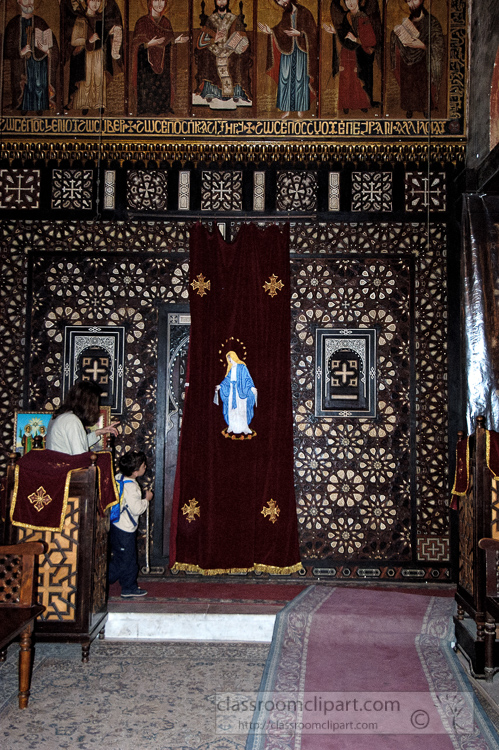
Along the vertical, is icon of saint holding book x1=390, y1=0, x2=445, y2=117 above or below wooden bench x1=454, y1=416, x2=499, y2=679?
above

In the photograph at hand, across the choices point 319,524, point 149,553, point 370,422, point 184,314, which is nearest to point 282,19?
point 184,314

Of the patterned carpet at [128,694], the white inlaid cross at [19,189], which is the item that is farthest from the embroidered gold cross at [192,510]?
the white inlaid cross at [19,189]

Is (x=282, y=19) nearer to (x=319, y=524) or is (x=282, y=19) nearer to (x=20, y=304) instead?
(x=20, y=304)

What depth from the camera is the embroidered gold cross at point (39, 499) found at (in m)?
3.79

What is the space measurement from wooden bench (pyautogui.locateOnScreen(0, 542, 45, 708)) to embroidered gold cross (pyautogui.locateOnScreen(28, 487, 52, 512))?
48 cm

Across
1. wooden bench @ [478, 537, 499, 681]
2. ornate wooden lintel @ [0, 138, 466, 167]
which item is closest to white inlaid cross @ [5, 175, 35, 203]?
ornate wooden lintel @ [0, 138, 466, 167]

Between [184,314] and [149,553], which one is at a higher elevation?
[184,314]

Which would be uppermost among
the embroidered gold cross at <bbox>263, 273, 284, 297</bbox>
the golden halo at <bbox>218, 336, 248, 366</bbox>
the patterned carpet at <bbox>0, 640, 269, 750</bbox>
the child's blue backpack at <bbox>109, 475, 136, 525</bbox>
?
the embroidered gold cross at <bbox>263, 273, 284, 297</bbox>

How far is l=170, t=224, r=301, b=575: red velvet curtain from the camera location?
17.8 ft

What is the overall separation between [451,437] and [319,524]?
143 cm

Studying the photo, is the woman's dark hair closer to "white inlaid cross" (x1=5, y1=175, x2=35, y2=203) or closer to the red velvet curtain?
the red velvet curtain

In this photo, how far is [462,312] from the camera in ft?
18.0

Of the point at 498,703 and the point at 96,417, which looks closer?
the point at 498,703

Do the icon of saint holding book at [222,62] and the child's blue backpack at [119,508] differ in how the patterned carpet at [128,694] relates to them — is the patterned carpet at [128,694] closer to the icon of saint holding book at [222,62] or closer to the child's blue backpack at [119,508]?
the child's blue backpack at [119,508]
